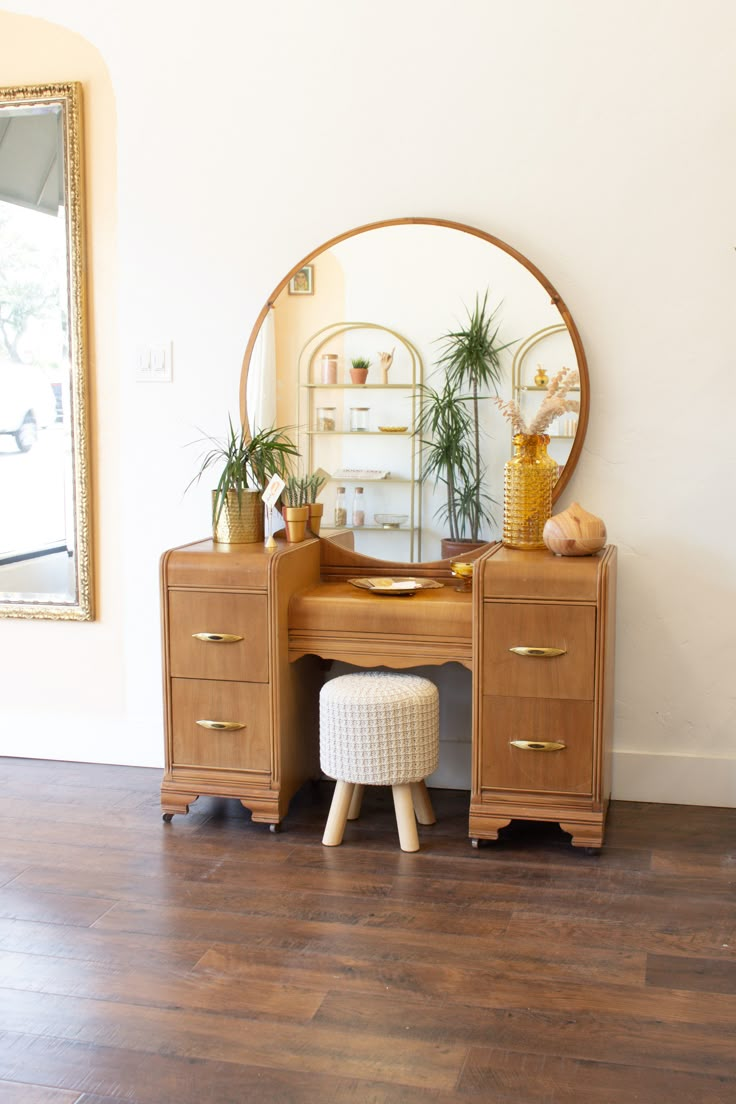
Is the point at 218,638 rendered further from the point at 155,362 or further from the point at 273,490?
the point at 155,362

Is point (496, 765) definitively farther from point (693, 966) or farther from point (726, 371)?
point (726, 371)

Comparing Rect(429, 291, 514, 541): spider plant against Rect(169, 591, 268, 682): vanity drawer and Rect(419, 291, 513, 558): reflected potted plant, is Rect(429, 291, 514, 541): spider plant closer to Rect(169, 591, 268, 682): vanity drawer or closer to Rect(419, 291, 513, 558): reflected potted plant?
Rect(419, 291, 513, 558): reflected potted plant

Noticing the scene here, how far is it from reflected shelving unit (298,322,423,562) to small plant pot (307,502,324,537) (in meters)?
0.03

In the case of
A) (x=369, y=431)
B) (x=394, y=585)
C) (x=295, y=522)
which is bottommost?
(x=394, y=585)

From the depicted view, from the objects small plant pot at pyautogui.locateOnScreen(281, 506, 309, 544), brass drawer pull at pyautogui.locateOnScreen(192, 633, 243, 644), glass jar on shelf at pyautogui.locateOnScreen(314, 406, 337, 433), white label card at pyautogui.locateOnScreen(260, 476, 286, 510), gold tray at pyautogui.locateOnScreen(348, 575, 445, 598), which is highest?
glass jar on shelf at pyautogui.locateOnScreen(314, 406, 337, 433)

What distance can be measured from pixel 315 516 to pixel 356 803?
838 millimetres

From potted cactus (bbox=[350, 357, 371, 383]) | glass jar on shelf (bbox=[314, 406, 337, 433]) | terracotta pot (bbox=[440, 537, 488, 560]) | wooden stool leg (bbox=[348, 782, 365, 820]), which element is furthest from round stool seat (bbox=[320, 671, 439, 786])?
potted cactus (bbox=[350, 357, 371, 383])

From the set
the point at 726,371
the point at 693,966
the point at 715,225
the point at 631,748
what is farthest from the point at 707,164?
the point at 693,966

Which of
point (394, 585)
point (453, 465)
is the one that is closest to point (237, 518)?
point (394, 585)

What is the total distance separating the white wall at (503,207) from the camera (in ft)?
9.57

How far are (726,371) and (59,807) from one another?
7.33 feet

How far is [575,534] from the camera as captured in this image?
8.95 ft

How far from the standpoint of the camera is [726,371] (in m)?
2.94

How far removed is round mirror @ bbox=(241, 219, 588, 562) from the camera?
9.90 ft
